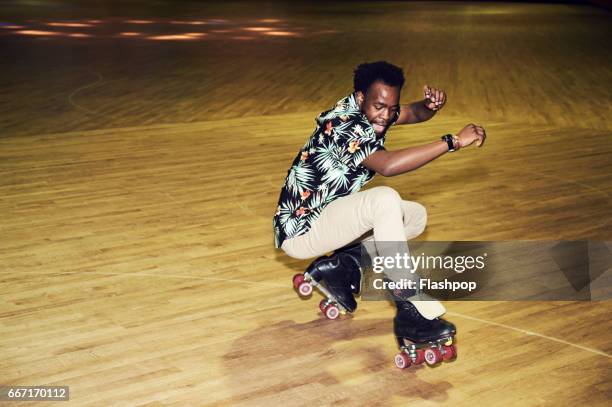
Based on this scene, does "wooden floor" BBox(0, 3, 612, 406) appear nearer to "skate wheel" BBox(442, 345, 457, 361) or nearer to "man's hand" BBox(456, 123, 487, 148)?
"skate wheel" BBox(442, 345, 457, 361)

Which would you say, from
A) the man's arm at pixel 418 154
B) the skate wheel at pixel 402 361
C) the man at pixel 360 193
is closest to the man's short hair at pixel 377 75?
the man at pixel 360 193

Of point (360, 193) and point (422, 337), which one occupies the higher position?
point (360, 193)

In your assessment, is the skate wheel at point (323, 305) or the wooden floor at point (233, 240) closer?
the wooden floor at point (233, 240)

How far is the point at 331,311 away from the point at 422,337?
560 millimetres

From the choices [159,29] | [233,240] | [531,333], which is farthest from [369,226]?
[159,29]

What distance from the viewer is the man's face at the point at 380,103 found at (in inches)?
117

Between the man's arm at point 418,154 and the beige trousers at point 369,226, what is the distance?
0.09 m

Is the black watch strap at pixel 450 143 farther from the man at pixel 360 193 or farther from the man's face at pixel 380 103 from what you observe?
the man's face at pixel 380 103

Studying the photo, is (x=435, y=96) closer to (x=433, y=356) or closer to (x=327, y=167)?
(x=327, y=167)

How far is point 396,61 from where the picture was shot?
1197cm

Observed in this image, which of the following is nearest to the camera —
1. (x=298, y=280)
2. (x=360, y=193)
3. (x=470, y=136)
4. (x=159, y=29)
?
(x=470, y=136)

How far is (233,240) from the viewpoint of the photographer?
14.2 ft

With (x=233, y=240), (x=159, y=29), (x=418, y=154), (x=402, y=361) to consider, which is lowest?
(x=159, y=29)

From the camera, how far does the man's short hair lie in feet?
9.71
